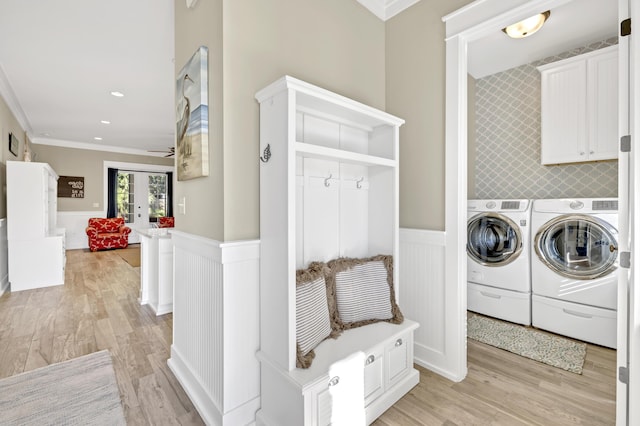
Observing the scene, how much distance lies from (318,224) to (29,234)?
4611 millimetres

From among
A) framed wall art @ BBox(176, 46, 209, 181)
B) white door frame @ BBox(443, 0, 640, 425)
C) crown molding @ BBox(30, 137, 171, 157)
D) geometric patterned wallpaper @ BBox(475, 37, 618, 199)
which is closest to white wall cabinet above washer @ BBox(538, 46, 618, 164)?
geometric patterned wallpaper @ BBox(475, 37, 618, 199)

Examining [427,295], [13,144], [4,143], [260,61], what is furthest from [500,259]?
[13,144]

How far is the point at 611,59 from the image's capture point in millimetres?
2584

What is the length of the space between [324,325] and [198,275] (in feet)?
2.54

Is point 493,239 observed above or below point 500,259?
above

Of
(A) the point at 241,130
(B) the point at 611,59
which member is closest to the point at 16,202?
(A) the point at 241,130

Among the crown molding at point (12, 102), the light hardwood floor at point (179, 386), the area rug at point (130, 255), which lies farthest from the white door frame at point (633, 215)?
the area rug at point (130, 255)

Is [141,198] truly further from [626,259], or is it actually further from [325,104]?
[626,259]

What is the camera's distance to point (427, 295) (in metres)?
2.14

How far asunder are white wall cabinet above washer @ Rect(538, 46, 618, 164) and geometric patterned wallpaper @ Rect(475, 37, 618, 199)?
0.21m

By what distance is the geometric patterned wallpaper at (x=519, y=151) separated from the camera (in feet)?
9.55

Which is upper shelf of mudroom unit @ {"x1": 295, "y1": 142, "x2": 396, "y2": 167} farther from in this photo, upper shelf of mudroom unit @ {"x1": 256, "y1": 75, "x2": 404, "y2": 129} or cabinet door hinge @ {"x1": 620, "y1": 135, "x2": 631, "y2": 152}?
cabinet door hinge @ {"x1": 620, "y1": 135, "x2": 631, "y2": 152}

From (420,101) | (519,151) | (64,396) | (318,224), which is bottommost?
(64,396)

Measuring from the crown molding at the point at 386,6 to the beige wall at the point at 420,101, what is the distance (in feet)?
0.14
